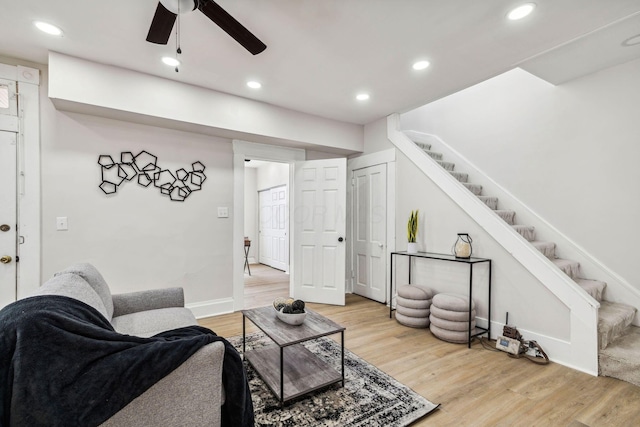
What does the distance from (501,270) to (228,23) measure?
3154mm

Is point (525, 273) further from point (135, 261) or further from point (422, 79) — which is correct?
point (135, 261)

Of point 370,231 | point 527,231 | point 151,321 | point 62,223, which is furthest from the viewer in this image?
point 370,231

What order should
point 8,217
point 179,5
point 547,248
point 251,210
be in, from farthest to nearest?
1. point 251,210
2. point 547,248
3. point 8,217
4. point 179,5

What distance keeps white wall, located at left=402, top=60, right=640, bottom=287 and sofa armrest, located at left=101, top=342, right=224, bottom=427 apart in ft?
12.3

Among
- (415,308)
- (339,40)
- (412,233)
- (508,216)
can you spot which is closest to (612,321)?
(508,216)

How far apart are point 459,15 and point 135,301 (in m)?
3.27

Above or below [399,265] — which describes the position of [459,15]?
above

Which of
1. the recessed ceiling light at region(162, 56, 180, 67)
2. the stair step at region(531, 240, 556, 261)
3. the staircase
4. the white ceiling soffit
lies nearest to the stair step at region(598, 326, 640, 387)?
the staircase

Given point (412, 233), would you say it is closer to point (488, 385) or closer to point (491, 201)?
point (491, 201)

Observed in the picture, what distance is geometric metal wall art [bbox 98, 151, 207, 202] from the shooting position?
3.16m

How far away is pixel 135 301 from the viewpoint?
243 cm

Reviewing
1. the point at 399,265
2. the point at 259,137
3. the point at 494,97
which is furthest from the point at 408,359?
the point at 494,97

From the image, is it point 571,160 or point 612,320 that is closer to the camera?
point 612,320

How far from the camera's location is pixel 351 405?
1934mm
